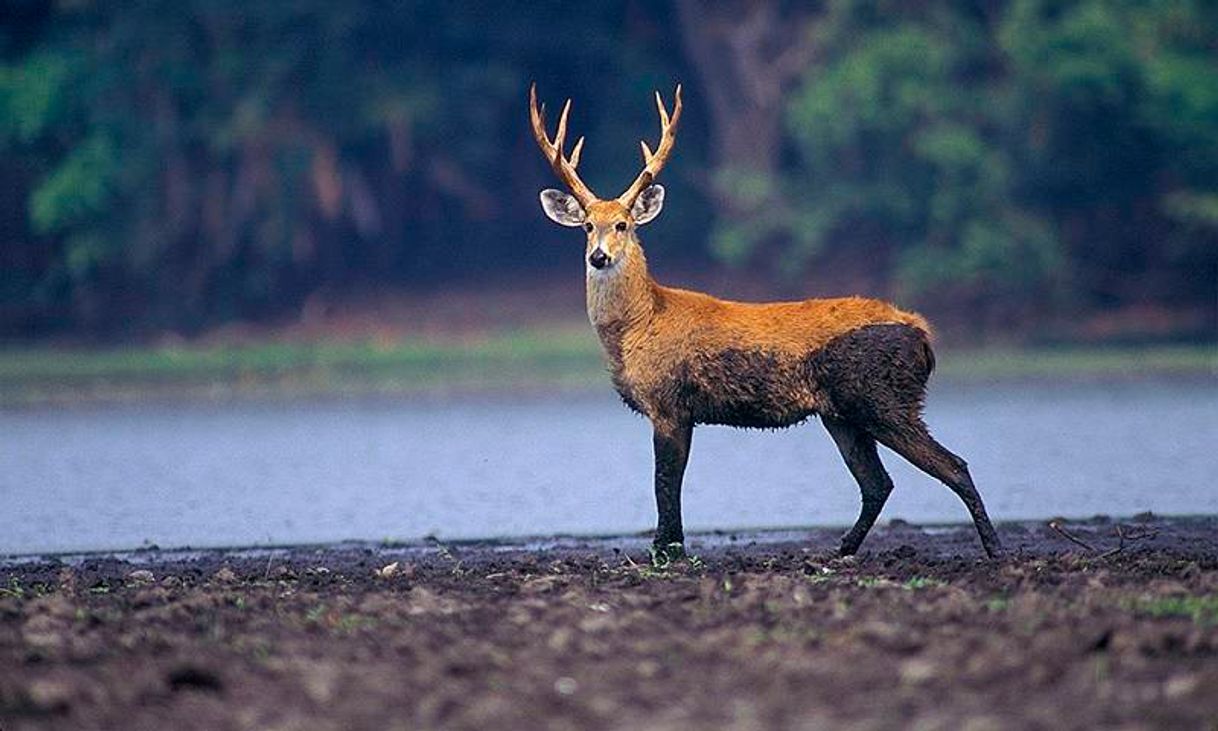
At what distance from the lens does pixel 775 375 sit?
13.5 meters

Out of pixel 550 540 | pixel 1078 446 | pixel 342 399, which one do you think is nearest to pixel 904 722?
pixel 550 540

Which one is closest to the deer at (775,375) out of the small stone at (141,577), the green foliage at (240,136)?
the small stone at (141,577)

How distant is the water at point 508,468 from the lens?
58.2 ft

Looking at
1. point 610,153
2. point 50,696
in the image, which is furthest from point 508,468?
point 610,153

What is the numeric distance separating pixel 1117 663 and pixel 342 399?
2381 centimetres

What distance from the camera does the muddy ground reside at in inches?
330

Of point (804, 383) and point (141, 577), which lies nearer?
point (141, 577)

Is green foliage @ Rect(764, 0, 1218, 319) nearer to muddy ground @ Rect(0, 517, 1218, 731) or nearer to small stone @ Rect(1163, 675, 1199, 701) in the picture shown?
muddy ground @ Rect(0, 517, 1218, 731)

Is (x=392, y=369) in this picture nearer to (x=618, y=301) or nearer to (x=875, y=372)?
(x=618, y=301)

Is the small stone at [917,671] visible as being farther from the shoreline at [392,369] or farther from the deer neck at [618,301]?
the shoreline at [392,369]

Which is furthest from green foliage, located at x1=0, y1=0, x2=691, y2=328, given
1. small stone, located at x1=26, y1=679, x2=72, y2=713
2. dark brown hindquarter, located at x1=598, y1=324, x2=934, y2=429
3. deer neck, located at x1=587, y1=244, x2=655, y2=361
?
small stone, located at x1=26, y1=679, x2=72, y2=713

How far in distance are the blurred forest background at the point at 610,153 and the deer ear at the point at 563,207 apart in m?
21.3

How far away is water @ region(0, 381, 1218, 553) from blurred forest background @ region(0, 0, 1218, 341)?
6.63 m

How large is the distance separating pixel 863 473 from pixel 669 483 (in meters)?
1.23
